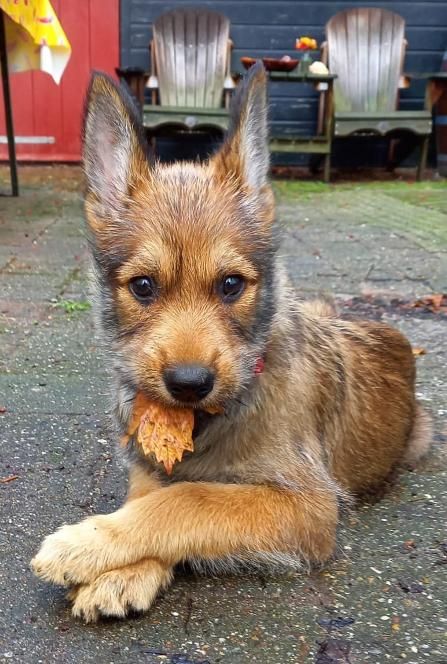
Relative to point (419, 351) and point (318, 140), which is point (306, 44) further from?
point (419, 351)

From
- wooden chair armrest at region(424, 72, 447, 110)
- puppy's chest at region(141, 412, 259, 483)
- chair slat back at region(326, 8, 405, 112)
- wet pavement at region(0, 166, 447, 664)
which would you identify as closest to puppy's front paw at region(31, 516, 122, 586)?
wet pavement at region(0, 166, 447, 664)

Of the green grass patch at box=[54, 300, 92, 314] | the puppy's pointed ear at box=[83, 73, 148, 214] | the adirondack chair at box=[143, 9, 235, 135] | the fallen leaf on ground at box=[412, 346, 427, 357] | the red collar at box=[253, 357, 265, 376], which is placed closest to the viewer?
the red collar at box=[253, 357, 265, 376]

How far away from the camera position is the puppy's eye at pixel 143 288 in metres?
2.46

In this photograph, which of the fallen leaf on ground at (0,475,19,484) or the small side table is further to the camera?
the small side table

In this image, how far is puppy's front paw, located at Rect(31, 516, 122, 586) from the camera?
227 cm

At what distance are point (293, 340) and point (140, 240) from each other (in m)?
0.75

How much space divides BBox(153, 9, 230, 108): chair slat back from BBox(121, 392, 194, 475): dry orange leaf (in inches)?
404

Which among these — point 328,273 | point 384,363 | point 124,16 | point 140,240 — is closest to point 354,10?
point 124,16

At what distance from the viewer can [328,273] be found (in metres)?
6.68

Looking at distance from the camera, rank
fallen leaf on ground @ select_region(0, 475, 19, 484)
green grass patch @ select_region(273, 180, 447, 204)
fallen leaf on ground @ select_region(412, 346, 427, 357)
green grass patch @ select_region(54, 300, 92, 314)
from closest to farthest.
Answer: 1. fallen leaf on ground @ select_region(0, 475, 19, 484)
2. fallen leaf on ground @ select_region(412, 346, 427, 357)
3. green grass patch @ select_region(54, 300, 92, 314)
4. green grass patch @ select_region(273, 180, 447, 204)

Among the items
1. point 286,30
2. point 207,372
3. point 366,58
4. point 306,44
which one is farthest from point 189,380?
point 286,30

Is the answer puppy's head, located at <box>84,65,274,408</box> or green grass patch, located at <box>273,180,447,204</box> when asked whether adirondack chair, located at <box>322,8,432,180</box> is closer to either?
green grass patch, located at <box>273,180,447,204</box>

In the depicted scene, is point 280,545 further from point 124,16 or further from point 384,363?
point 124,16

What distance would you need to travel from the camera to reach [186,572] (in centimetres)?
251
